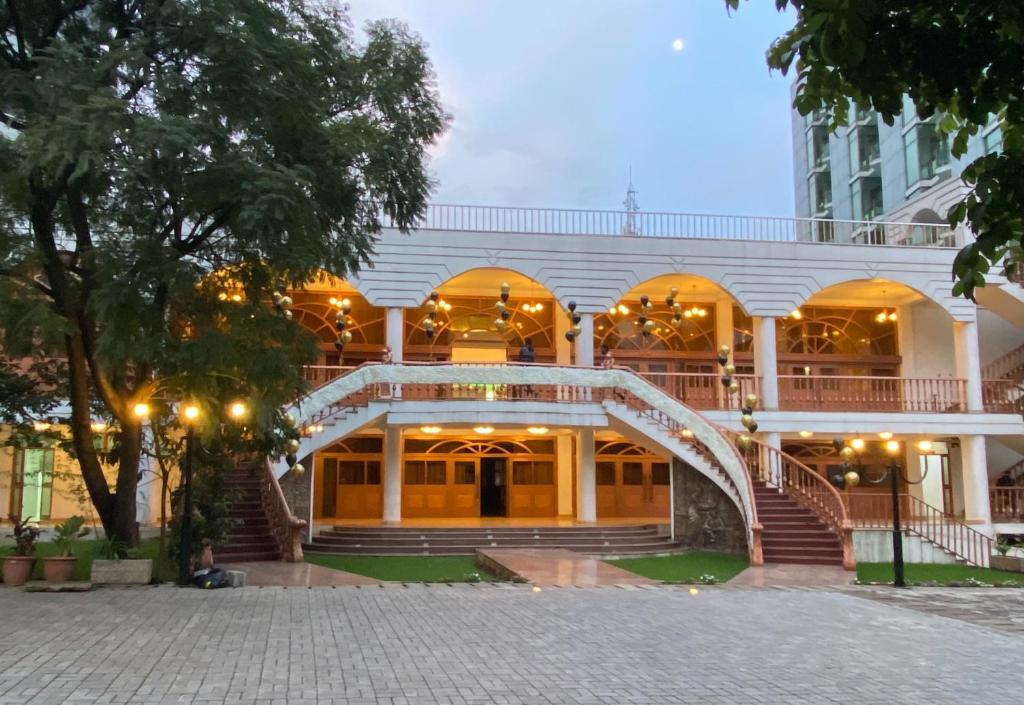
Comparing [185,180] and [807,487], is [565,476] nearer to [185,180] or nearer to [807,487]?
[807,487]

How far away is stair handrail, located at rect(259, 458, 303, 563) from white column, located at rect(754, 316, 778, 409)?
1223 centimetres

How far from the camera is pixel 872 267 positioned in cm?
2336

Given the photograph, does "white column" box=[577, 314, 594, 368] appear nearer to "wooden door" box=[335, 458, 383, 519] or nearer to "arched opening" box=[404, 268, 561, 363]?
"arched opening" box=[404, 268, 561, 363]

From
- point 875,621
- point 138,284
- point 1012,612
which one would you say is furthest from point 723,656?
point 138,284

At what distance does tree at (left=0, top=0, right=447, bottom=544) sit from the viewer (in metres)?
9.95

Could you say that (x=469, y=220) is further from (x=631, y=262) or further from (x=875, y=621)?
(x=875, y=621)

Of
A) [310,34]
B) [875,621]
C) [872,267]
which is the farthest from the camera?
[872,267]

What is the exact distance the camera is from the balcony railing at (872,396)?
74.6ft

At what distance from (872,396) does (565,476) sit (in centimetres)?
852

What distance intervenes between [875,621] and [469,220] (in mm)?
15302

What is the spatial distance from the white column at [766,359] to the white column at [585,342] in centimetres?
453

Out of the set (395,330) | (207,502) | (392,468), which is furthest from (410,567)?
(395,330)

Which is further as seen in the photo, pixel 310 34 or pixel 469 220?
pixel 469 220

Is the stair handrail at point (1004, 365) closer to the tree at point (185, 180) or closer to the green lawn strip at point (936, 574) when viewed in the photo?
the green lawn strip at point (936, 574)
